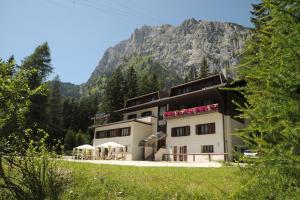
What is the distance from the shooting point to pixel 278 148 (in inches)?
104

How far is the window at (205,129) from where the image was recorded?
30.8 meters

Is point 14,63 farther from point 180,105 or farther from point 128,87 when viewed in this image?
point 128,87

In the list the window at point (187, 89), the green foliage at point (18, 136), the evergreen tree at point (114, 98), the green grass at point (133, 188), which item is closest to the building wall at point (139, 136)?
the window at point (187, 89)

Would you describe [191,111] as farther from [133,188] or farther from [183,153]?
[133,188]

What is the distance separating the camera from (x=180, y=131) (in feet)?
114

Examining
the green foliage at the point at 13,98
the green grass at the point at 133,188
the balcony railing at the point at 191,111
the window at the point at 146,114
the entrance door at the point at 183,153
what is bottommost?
the green grass at the point at 133,188

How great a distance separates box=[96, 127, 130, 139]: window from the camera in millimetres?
39125

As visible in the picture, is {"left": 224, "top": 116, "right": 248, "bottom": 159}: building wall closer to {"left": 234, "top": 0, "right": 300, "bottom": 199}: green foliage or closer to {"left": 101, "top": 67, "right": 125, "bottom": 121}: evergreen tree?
{"left": 234, "top": 0, "right": 300, "bottom": 199}: green foliage

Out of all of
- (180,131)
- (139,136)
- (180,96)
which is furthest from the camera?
(139,136)

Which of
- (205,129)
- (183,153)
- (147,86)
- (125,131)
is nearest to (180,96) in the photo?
(205,129)

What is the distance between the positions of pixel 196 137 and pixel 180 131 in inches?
115

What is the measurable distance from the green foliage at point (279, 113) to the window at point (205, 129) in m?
28.3

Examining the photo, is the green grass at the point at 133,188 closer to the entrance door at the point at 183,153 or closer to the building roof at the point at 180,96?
the building roof at the point at 180,96

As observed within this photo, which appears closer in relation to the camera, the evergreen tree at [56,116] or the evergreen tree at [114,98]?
the evergreen tree at [56,116]
